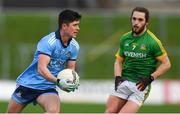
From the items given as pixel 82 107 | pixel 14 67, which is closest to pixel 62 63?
pixel 82 107

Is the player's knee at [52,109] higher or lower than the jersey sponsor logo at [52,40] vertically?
lower

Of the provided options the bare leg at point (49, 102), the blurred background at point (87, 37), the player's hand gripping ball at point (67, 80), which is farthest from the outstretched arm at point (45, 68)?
the blurred background at point (87, 37)

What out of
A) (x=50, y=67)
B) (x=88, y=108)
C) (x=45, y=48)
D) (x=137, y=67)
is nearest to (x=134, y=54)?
(x=137, y=67)

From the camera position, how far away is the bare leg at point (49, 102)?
1091 centimetres

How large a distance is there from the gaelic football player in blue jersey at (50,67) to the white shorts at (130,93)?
120 centimetres

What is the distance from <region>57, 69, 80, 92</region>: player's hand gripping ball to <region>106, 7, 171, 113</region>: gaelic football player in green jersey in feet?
4.37

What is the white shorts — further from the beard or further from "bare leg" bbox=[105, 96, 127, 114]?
the beard

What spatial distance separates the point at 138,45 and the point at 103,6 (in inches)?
1116

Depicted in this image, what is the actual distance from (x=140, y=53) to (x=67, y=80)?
1666mm

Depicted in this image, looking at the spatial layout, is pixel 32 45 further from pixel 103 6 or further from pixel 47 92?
pixel 47 92

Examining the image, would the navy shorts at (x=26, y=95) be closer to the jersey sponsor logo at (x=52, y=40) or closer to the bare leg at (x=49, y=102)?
the bare leg at (x=49, y=102)

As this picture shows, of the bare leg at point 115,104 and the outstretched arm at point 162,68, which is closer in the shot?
the outstretched arm at point 162,68

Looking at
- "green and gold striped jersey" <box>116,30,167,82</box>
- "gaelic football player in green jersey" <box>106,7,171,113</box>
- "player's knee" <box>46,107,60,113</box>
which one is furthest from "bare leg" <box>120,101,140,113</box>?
"player's knee" <box>46,107,60,113</box>

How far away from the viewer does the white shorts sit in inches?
477
